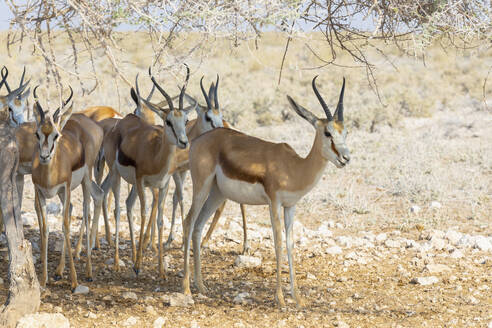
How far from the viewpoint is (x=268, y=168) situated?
18.3 ft

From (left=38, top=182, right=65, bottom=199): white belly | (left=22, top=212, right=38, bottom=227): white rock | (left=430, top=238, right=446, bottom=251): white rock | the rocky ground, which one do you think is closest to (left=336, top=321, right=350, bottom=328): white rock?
the rocky ground

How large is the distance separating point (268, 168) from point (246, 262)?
6.06 feet

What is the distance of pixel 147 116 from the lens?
902cm

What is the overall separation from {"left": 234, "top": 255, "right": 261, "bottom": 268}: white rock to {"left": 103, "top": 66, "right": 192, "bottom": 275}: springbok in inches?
35.5

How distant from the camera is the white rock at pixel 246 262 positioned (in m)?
7.08

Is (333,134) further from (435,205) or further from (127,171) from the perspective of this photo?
(435,205)

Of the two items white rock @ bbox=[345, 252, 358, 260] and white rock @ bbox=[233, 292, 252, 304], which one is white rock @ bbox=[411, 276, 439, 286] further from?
white rock @ bbox=[233, 292, 252, 304]

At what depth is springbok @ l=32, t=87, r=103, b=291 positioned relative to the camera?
5.47 meters

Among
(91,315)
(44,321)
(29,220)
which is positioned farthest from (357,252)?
(29,220)

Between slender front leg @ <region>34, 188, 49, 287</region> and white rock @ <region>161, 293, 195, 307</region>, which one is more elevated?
slender front leg @ <region>34, 188, 49, 287</region>

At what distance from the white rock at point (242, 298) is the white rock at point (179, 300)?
42 centimetres

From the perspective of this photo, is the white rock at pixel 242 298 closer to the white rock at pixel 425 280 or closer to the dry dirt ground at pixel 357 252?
the dry dirt ground at pixel 357 252

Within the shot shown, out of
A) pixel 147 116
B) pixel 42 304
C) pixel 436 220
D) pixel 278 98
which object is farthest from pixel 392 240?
pixel 278 98

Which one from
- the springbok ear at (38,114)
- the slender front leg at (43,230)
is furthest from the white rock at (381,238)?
the springbok ear at (38,114)
